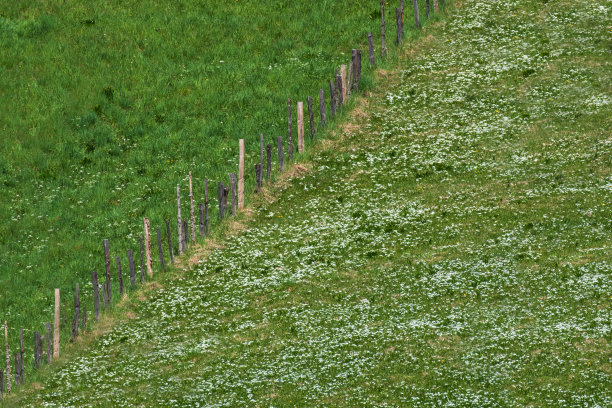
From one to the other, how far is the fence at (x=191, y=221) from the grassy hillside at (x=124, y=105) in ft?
4.26

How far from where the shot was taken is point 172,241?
129 ft

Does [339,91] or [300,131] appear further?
[339,91]

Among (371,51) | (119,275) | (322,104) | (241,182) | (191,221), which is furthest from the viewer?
(371,51)

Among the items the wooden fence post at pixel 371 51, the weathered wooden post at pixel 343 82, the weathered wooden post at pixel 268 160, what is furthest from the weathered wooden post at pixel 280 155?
the wooden fence post at pixel 371 51

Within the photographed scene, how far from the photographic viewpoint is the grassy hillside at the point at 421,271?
96.4ft

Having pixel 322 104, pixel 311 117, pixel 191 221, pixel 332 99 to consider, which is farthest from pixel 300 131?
pixel 191 221

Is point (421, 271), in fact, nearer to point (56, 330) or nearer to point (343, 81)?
point (56, 330)

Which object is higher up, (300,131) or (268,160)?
(300,131)

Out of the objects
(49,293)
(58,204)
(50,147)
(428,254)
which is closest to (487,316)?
(428,254)

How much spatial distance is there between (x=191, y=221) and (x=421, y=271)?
9.59 metres

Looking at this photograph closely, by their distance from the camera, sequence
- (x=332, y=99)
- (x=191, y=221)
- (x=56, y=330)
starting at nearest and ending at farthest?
(x=56, y=330), (x=191, y=221), (x=332, y=99)

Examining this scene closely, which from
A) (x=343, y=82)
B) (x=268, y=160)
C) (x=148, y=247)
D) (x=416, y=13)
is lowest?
(x=148, y=247)

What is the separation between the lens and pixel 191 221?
38812mm

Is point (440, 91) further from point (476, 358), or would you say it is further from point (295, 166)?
point (476, 358)
